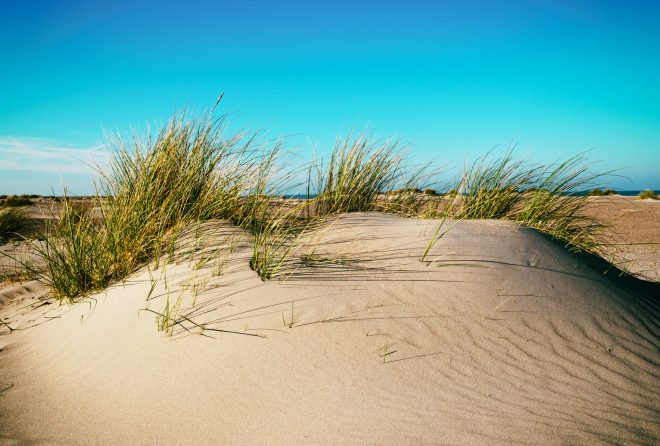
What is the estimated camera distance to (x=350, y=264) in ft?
9.13

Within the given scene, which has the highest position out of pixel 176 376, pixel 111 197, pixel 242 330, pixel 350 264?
pixel 111 197

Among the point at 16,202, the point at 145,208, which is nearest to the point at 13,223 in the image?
the point at 145,208

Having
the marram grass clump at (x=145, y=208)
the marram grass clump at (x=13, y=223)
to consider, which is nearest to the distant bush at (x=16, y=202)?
the marram grass clump at (x=13, y=223)

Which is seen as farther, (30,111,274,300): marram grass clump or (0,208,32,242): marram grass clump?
(0,208,32,242): marram grass clump

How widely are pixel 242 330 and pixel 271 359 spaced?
0.25 m

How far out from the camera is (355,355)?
201cm

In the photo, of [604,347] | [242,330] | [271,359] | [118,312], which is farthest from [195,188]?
[604,347]

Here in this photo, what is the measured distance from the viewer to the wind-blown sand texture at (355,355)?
1.69m

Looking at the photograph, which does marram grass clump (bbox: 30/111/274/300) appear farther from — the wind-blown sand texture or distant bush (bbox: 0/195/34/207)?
distant bush (bbox: 0/195/34/207)

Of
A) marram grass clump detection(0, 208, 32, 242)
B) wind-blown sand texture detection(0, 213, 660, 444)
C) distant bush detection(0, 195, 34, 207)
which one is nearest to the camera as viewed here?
wind-blown sand texture detection(0, 213, 660, 444)

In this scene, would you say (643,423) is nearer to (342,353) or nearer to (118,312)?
(342,353)

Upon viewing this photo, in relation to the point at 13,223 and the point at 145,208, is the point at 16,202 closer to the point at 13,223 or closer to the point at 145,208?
the point at 13,223

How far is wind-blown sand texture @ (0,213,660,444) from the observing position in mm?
1692

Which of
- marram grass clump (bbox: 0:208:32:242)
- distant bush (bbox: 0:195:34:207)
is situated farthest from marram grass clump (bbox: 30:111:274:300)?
distant bush (bbox: 0:195:34:207)
